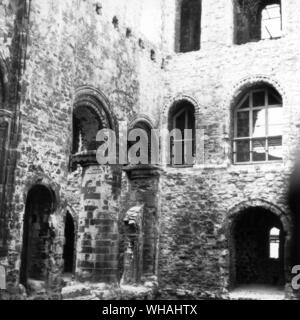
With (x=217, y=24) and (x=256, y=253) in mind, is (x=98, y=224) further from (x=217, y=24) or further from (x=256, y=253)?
(x=217, y=24)

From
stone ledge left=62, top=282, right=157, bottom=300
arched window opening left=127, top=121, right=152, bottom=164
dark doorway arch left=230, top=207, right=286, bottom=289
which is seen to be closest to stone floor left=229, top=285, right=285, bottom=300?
dark doorway arch left=230, top=207, right=286, bottom=289

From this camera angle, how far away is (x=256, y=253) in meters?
14.2

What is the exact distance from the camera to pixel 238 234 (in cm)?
1394

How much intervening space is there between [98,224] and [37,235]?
6.98 feet

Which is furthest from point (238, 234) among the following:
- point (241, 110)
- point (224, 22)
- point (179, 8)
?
point (179, 8)

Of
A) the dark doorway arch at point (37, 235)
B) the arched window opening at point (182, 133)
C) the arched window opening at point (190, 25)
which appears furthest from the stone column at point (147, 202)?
the arched window opening at point (190, 25)

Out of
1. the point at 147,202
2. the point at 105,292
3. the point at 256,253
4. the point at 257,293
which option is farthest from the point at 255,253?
the point at 105,292

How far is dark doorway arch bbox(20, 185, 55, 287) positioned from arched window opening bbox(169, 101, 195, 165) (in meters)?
5.31

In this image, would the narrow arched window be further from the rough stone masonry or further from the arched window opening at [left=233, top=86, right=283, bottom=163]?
the arched window opening at [left=233, top=86, right=283, bottom=163]

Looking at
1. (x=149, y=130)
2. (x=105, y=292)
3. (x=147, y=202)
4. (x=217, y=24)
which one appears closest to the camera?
(x=105, y=292)

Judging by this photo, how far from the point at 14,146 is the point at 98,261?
3.81 metres

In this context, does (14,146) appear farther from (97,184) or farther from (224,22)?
(224,22)

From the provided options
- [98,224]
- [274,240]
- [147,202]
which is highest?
[147,202]

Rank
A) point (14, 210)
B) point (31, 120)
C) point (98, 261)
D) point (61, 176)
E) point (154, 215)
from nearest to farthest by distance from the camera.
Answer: point (14, 210) < point (31, 120) < point (61, 176) < point (98, 261) < point (154, 215)
